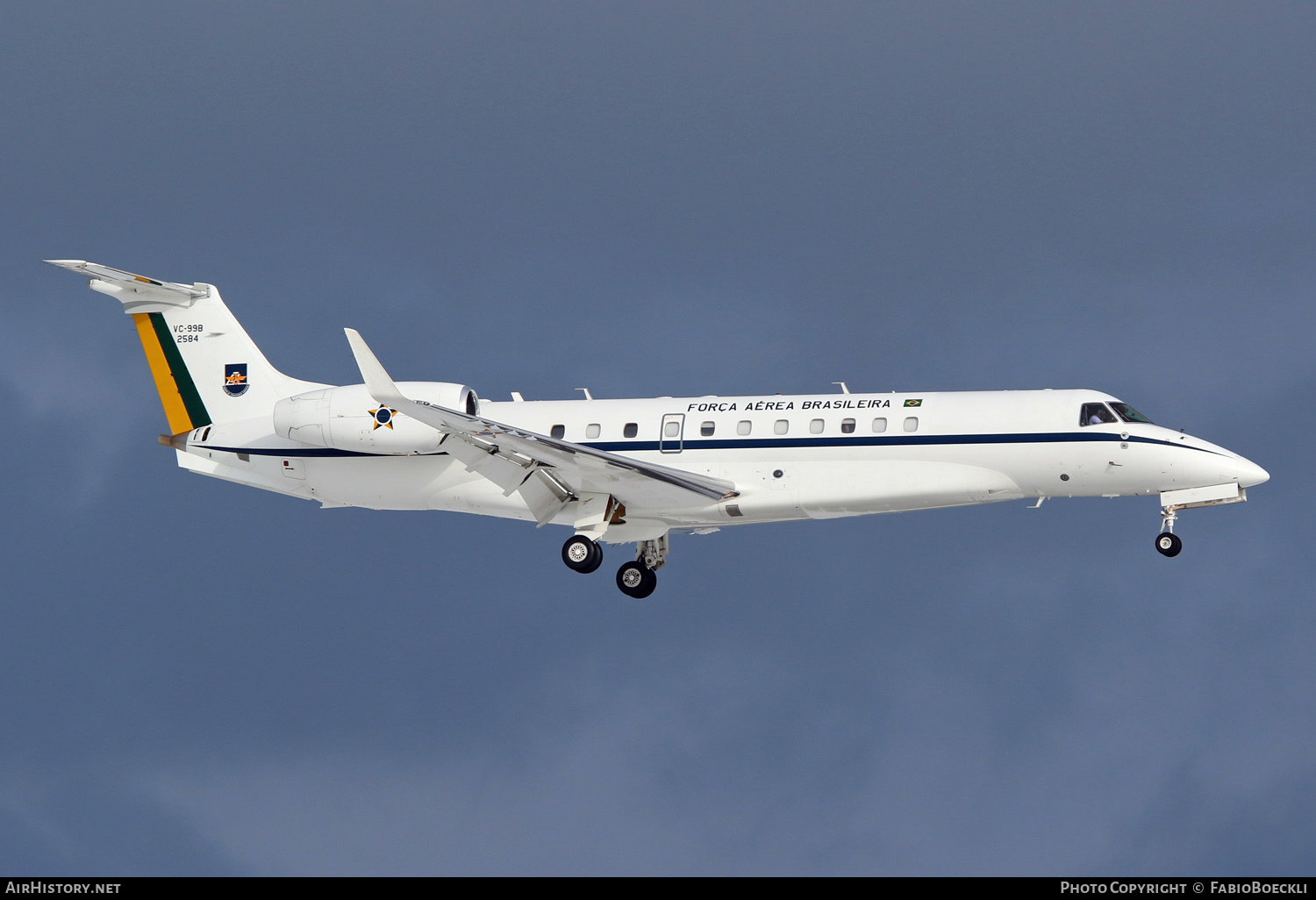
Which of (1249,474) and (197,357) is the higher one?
(197,357)

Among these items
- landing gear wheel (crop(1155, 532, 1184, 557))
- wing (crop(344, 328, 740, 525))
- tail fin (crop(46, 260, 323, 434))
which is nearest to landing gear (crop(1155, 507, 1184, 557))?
landing gear wheel (crop(1155, 532, 1184, 557))

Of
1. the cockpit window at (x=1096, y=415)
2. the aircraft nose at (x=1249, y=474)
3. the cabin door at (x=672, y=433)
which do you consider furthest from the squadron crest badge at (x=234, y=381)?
the aircraft nose at (x=1249, y=474)

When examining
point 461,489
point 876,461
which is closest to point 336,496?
point 461,489

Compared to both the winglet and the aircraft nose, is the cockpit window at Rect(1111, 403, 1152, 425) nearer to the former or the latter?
the aircraft nose

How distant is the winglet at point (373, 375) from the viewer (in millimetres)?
27891

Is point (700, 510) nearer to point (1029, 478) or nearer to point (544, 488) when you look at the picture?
point (544, 488)

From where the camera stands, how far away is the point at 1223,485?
29734 millimetres

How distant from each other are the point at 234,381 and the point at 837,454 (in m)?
12.8

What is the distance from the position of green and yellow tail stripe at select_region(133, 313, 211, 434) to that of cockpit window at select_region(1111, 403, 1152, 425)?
18315mm

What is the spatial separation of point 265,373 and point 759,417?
35.0 feet

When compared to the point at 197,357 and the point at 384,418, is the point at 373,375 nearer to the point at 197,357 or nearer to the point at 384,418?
the point at 384,418

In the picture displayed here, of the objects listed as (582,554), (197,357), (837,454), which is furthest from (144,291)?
(837,454)

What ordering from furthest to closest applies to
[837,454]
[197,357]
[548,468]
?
[197,357] → [548,468] → [837,454]

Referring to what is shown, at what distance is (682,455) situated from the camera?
3148 centimetres
